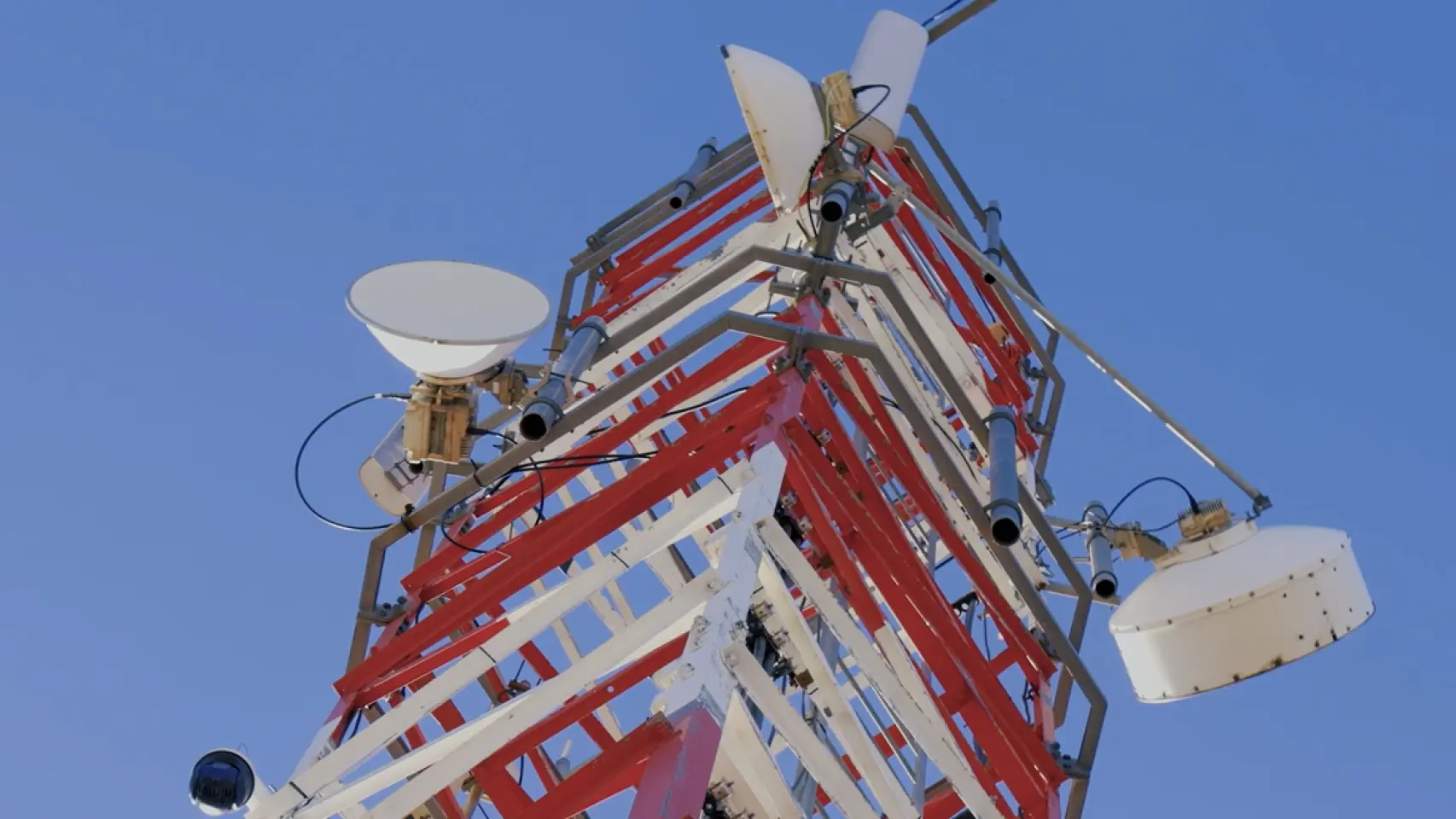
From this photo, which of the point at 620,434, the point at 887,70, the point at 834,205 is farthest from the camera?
the point at 887,70

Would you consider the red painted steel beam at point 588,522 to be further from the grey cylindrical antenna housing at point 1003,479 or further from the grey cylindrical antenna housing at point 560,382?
the grey cylindrical antenna housing at point 1003,479

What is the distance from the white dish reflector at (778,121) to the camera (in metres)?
8.16

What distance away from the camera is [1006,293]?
13.2 meters

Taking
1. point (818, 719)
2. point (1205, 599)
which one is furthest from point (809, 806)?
point (1205, 599)

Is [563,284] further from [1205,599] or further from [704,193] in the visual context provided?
[1205,599]

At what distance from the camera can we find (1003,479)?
21.8ft

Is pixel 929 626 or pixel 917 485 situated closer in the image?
pixel 929 626

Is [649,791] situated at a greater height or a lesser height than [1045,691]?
greater

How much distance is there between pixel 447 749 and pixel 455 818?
2.46 ft

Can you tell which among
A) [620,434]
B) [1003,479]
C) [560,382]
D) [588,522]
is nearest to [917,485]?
[620,434]

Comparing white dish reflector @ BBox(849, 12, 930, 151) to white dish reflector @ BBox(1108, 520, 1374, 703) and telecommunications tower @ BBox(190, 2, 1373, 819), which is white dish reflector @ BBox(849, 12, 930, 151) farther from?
white dish reflector @ BBox(1108, 520, 1374, 703)

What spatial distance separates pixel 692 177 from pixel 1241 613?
6541 millimetres

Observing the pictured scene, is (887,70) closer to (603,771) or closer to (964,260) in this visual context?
(964,260)

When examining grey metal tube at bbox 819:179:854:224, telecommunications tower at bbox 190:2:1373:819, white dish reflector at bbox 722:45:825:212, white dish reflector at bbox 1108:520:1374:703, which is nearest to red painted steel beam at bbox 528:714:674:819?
telecommunications tower at bbox 190:2:1373:819
